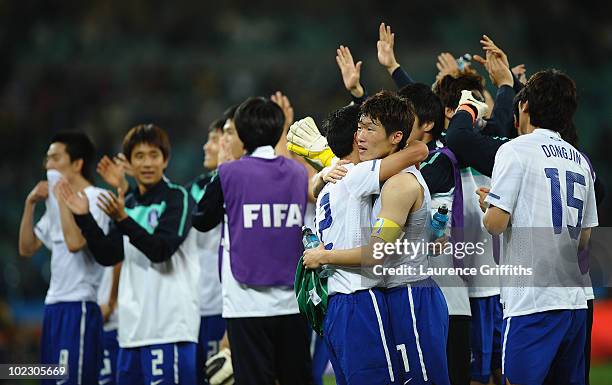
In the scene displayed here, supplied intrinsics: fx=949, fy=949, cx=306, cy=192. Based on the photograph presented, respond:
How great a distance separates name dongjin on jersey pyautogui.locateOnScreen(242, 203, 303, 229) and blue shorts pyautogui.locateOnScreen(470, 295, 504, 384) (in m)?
1.33

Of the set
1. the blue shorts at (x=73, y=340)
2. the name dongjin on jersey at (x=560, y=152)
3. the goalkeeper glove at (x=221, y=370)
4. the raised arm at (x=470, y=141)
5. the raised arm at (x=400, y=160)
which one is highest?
the raised arm at (x=470, y=141)

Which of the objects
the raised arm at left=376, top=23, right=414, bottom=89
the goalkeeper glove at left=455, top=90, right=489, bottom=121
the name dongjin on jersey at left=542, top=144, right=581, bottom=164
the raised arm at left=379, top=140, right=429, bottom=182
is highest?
the raised arm at left=376, top=23, right=414, bottom=89

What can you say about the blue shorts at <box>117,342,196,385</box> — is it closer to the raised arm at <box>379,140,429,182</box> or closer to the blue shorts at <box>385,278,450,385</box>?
the blue shorts at <box>385,278,450,385</box>

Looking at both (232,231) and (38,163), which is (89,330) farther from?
(38,163)

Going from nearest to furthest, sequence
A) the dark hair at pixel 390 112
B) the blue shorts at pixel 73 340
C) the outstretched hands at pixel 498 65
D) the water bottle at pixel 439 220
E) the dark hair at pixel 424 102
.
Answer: the dark hair at pixel 390 112 < the water bottle at pixel 439 220 < the dark hair at pixel 424 102 < the outstretched hands at pixel 498 65 < the blue shorts at pixel 73 340

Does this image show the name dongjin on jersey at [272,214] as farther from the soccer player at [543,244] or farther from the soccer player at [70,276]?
the soccer player at [543,244]

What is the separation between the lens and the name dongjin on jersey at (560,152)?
5.28m

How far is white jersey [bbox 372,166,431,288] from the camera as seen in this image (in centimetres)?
502

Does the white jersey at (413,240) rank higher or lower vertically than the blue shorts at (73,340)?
higher

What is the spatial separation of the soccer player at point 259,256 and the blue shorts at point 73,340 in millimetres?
1341

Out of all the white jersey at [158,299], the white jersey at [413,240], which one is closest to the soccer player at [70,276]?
the white jersey at [158,299]

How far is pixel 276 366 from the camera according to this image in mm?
6543

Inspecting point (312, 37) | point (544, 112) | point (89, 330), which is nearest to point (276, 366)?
point (89, 330)

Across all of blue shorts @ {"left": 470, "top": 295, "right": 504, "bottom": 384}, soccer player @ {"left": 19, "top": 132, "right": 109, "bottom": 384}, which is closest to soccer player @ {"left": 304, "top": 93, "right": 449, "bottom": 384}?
blue shorts @ {"left": 470, "top": 295, "right": 504, "bottom": 384}
